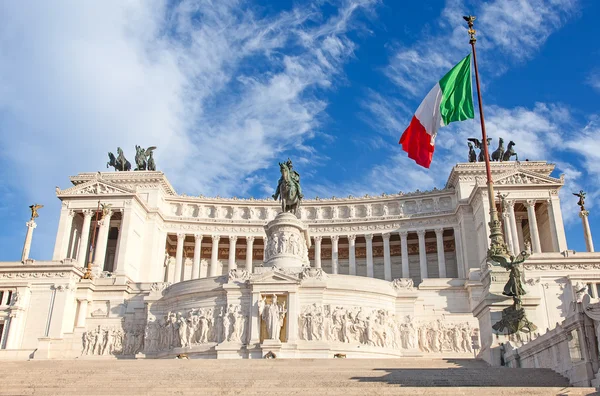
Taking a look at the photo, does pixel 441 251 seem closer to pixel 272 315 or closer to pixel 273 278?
pixel 273 278

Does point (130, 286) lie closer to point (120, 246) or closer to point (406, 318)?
point (120, 246)

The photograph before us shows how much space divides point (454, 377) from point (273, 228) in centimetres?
2170

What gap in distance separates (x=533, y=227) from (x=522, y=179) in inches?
208

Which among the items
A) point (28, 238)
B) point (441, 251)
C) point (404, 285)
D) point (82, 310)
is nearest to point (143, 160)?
point (28, 238)

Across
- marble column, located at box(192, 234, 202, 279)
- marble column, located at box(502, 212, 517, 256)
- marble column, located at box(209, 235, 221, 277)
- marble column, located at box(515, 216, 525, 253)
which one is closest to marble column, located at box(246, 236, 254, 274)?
marble column, located at box(209, 235, 221, 277)

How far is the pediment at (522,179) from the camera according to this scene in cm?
6222

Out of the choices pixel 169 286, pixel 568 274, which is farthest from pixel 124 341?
pixel 568 274

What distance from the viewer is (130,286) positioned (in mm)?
49219

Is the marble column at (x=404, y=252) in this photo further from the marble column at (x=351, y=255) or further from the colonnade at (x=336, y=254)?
the marble column at (x=351, y=255)

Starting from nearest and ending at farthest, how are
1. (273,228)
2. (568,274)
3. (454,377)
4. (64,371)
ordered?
(454,377)
(64,371)
(273,228)
(568,274)

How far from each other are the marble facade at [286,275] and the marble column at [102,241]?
20 cm

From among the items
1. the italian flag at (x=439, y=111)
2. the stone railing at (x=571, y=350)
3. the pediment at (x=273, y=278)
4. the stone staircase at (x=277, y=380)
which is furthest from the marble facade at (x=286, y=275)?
the italian flag at (x=439, y=111)

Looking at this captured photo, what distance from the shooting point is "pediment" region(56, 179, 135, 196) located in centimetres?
6469

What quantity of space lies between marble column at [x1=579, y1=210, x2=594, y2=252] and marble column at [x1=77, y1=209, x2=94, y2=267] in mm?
49533
